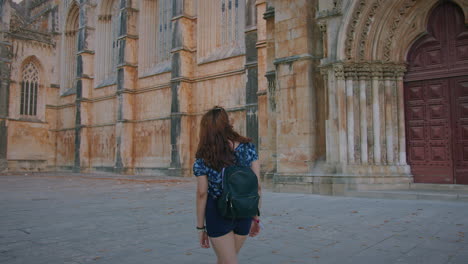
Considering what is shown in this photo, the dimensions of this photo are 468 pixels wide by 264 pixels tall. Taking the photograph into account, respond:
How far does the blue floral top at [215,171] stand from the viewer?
255 centimetres

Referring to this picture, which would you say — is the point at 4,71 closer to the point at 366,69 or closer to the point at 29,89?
the point at 29,89

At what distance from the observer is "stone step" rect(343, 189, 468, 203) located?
780cm

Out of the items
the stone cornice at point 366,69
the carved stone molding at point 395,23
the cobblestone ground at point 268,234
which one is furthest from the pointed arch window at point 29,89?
the carved stone molding at point 395,23

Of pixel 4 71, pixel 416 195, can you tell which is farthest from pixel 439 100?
pixel 4 71

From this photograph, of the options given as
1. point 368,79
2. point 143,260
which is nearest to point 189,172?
point 368,79

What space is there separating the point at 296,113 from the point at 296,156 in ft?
3.89

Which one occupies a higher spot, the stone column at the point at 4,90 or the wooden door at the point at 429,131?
the stone column at the point at 4,90

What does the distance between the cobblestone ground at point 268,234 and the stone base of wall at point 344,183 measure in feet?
4.58

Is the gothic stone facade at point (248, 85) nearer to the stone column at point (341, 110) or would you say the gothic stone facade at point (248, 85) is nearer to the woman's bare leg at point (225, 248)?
the stone column at point (341, 110)

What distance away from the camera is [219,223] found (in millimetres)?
2508

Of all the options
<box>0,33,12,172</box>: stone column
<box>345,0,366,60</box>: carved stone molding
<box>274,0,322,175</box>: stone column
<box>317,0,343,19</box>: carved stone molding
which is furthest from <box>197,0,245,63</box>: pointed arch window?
<box>0,33,12,172</box>: stone column

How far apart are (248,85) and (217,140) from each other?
16.6 meters

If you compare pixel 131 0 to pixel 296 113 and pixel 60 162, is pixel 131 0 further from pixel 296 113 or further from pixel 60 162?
pixel 296 113

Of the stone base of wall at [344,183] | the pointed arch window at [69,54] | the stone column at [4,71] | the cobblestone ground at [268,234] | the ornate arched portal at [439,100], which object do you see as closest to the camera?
the cobblestone ground at [268,234]
